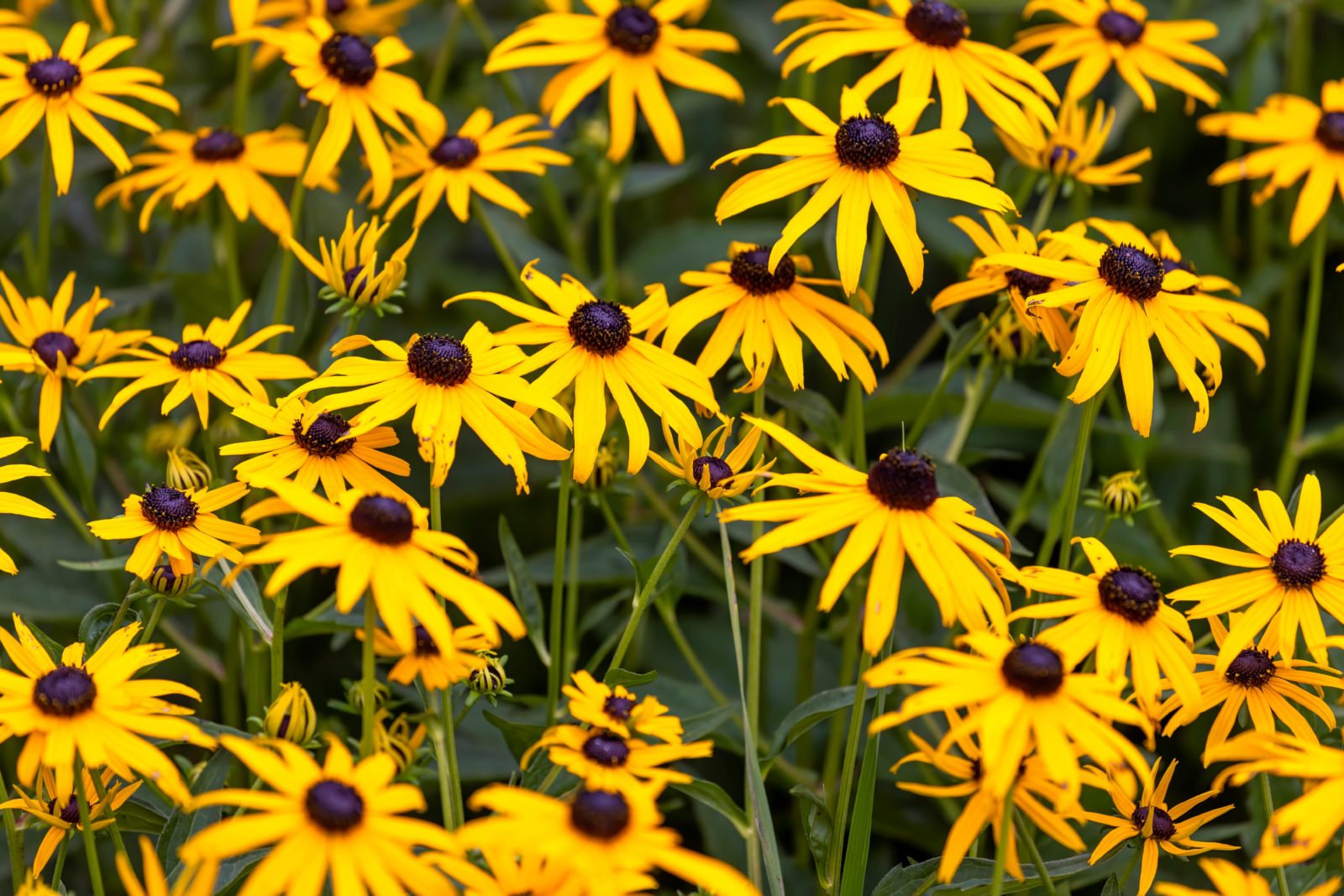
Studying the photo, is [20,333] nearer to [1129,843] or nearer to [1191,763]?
[1129,843]

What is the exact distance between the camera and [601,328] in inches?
34.6

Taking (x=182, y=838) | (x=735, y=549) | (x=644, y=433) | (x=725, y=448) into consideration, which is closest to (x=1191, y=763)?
(x=735, y=549)

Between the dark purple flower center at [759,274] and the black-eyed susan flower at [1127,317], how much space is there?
0.49ft

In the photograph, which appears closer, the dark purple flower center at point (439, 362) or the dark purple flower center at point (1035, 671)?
the dark purple flower center at point (1035, 671)

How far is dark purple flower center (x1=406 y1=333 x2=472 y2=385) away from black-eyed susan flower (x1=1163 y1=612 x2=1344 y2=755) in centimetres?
45

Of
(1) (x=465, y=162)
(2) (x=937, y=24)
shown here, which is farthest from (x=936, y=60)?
(1) (x=465, y=162)

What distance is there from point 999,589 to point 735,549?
0.50 metres

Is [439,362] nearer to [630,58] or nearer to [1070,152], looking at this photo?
[630,58]

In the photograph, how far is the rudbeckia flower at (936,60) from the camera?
1017 millimetres

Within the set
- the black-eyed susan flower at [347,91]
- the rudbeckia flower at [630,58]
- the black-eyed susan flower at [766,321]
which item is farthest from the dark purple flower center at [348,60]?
the black-eyed susan flower at [766,321]

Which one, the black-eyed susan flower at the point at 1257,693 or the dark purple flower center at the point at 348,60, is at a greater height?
the dark purple flower center at the point at 348,60

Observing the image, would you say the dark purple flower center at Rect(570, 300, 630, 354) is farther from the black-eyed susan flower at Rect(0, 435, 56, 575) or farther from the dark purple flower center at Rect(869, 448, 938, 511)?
the black-eyed susan flower at Rect(0, 435, 56, 575)

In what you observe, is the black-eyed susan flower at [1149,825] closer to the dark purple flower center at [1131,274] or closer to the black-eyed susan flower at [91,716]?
the dark purple flower center at [1131,274]

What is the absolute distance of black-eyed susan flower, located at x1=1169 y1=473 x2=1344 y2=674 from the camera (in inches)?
32.0
